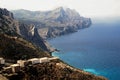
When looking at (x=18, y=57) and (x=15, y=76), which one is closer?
(x=15, y=76)

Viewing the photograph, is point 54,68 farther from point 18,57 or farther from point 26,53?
point 26,53

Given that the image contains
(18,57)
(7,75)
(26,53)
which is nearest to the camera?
(7,75)

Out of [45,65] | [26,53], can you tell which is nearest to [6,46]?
[26,53]

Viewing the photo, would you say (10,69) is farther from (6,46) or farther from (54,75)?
(6,46)

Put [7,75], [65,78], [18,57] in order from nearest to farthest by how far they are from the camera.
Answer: [7,75], [65,78], [18,57]

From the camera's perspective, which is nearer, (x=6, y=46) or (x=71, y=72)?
(x=71, y=72)

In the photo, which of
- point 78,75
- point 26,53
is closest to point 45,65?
point 78,75

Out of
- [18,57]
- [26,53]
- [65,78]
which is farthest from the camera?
[26,53]

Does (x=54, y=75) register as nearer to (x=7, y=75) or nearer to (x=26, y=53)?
(x=7, y=75)
